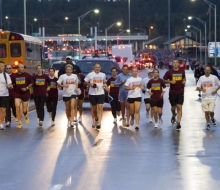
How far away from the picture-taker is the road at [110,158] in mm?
10844

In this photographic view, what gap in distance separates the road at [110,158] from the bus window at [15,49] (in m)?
13.0

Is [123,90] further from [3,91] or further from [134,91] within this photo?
[3,91]

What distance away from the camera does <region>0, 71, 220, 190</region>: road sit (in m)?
10.8

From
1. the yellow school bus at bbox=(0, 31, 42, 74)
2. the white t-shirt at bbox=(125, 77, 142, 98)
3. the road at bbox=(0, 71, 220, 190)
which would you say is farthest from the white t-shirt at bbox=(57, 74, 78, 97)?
the yellow school bus at bbox=(0, 31, 42, 74)

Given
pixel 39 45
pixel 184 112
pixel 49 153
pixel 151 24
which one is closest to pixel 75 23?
pixel 151 24

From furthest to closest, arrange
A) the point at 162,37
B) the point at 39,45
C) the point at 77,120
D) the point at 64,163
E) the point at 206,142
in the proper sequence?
the point at 162,37 < the point at 39,45 < the point at 77,120 < the point at 206,142 < the point at 64,163

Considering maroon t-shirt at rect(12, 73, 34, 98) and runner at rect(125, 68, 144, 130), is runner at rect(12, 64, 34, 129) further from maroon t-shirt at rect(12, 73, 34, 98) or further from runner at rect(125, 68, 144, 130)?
runner at rect(125, 68, 144, 130)

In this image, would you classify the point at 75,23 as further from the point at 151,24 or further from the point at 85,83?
the point at 85,83

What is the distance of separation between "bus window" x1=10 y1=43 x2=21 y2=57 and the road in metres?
13.0

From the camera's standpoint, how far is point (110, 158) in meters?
13.6

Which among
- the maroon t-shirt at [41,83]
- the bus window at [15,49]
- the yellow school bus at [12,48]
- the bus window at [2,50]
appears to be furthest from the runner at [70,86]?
the bus window at [2,50]

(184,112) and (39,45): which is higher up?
(39,45)

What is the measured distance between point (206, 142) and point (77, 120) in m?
6.53

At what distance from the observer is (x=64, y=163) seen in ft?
42.3
